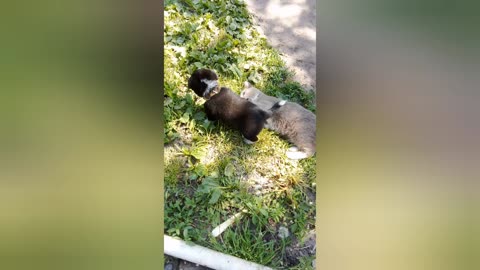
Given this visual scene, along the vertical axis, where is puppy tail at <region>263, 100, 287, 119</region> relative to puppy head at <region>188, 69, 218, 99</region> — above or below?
below

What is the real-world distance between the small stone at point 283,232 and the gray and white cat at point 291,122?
0.27 meters

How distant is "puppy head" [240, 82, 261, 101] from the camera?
1230mm

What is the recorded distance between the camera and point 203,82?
122 centimetres

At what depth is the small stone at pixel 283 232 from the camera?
1191 millimetres

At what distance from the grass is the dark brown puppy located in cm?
3
